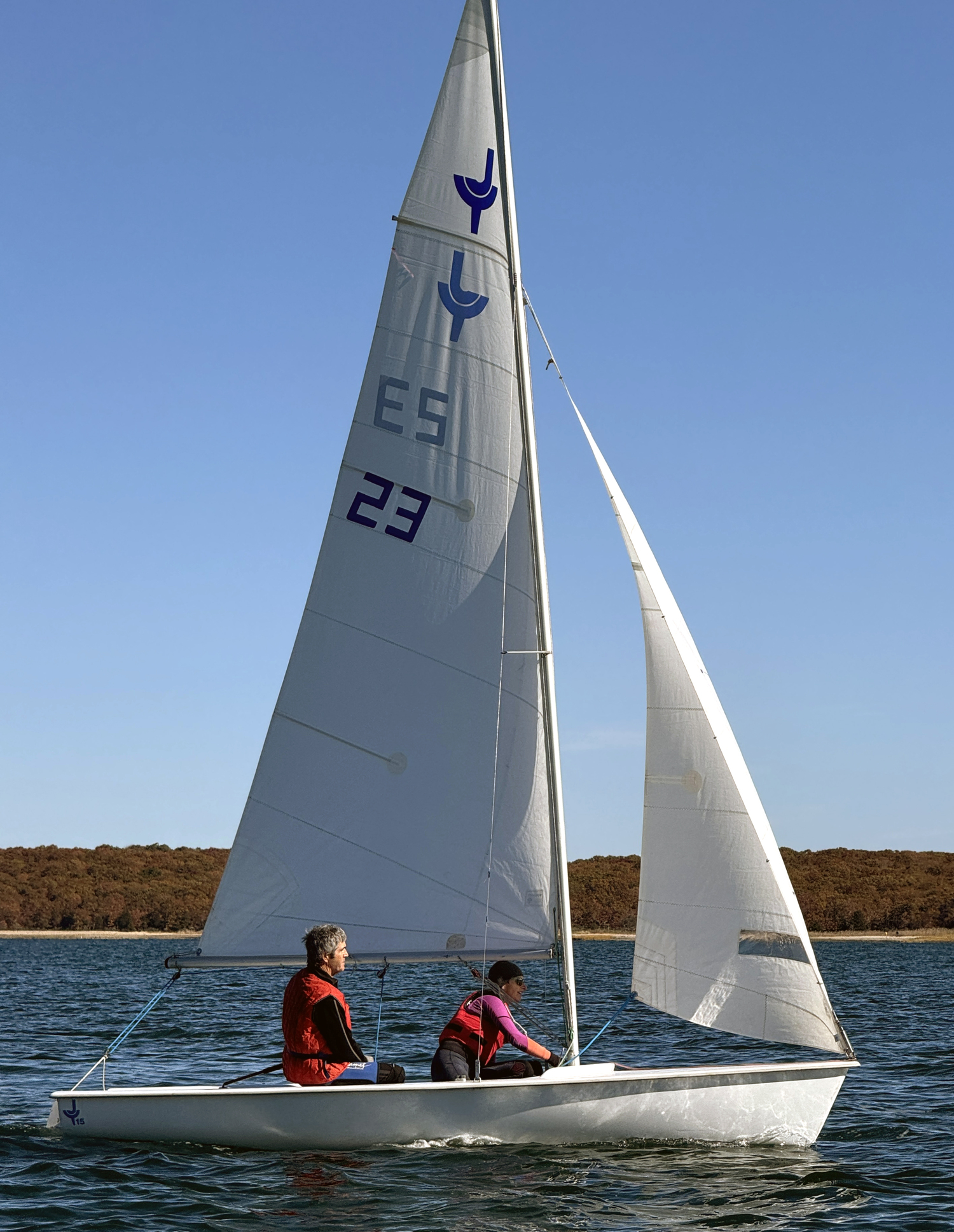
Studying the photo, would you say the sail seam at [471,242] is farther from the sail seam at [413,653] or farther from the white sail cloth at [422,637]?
the sail seam at [413,653]

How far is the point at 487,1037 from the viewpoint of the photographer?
33.3ft

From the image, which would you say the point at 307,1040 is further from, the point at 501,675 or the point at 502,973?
the point at 501,675

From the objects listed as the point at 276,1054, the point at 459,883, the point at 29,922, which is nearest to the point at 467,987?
the point at 276,1054

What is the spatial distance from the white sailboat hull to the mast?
826mm

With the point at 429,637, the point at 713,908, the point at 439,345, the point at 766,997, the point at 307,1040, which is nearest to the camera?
the point at 307,1040

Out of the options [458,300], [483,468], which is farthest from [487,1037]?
[458,300]

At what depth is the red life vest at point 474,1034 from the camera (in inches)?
397

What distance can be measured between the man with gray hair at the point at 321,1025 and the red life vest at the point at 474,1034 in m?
0.67

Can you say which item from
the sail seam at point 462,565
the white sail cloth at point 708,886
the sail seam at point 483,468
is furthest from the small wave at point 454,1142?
the sail seam at point 483,468

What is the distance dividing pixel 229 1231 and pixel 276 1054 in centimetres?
885

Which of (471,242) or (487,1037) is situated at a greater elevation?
(471,242)

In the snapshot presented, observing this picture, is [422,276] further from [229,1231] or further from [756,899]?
[229,1231]

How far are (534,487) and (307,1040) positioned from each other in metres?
A: 4.53

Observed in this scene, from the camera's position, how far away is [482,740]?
10703mm
